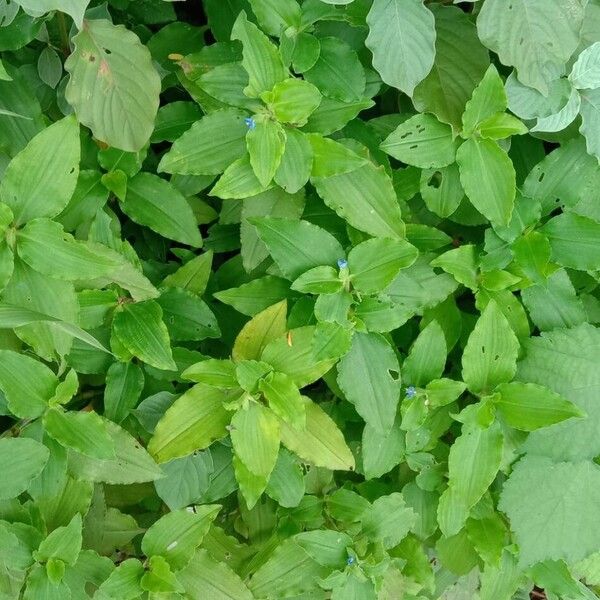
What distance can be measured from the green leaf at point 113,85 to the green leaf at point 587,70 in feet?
3.20

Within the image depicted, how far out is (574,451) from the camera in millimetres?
1832

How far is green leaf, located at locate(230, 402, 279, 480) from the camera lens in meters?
1.63

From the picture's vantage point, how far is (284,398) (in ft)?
5.33

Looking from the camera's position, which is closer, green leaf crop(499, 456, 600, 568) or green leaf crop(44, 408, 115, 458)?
green leaf crop(44, 408, 115, 458)

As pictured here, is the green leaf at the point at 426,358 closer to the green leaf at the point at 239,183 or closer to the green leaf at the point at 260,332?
the green leaf at the point at 260,332

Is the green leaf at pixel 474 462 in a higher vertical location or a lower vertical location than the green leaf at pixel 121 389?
lower

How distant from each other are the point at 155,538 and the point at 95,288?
0.63 m

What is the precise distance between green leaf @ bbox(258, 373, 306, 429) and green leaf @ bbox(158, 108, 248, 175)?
51 cm

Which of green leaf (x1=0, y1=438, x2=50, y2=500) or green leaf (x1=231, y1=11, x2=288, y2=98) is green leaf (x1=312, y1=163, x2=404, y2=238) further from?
green leaf (x1=0, y1=438, x2=50, y2=500)

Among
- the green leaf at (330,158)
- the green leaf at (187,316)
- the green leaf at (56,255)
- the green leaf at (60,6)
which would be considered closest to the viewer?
the green leaf at (60,6)

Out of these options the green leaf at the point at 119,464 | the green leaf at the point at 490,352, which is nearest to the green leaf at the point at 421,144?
the green leaf at the point at 490,352

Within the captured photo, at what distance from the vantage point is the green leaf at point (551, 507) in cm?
183

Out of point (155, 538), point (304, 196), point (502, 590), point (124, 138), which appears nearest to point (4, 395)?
point (155, 538)

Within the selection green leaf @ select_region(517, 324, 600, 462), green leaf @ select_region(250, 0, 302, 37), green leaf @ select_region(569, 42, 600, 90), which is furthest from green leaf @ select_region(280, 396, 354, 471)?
green leaf @ select_region(569, 42, 600, 90)
